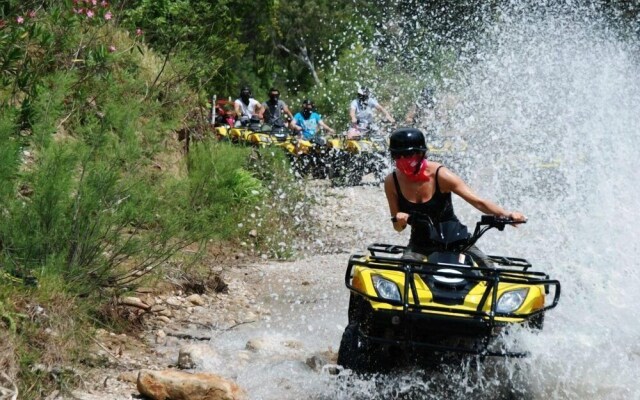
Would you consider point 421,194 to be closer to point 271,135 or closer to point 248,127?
point 271,135

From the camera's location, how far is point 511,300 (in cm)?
642

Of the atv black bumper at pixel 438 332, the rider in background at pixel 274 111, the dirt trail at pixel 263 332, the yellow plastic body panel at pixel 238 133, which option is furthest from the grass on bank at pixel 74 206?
the rider in background at pixel 274 111

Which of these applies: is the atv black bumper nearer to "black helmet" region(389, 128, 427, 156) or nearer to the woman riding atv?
the woman riding atv

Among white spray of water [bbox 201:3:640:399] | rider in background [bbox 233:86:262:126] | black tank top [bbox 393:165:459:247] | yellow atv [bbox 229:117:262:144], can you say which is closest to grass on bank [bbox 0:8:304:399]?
white spray of water [bbox 201:3:640:399]

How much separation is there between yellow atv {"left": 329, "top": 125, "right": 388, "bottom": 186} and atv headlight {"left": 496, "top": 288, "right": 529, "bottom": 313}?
44.3 ft

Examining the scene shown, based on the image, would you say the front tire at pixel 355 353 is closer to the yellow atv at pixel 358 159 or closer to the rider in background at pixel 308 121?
the yellow atv at pixel 358 159

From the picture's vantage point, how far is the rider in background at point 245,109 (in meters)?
21.2

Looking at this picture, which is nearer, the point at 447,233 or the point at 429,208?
the point at 447,233

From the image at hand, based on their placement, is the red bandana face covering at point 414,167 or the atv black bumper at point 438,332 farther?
the red bandana face covering at point 414,167

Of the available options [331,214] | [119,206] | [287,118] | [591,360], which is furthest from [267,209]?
[287,118]

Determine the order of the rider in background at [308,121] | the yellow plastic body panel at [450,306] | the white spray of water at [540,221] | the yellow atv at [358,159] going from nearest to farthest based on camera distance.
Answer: the yellow plastic body panel at [450,306] → the white spray of water at [540,221] → the yellow atv at [358,159] → the rider in background at [308,121]

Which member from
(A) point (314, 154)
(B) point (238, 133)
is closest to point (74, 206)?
(B) point (238, 133)

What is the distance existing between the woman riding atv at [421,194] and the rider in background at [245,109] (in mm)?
→ 13947

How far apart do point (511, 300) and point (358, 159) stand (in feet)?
46.3
